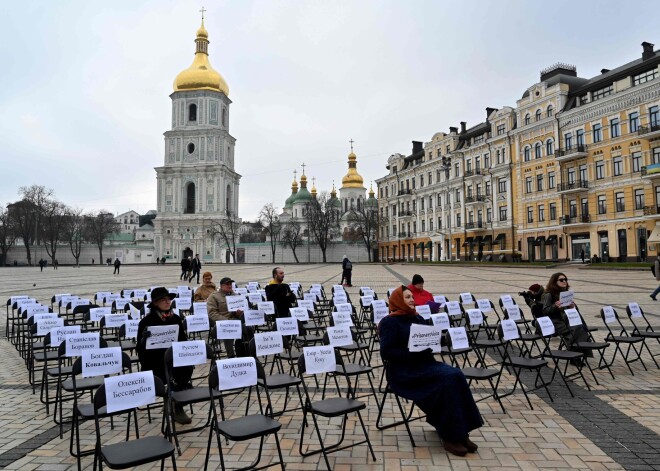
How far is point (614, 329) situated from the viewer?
396 inches

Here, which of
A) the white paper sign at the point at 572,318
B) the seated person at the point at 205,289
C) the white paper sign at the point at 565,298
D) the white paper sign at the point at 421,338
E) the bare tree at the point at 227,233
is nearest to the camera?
the white paper sign at the point at 421,338

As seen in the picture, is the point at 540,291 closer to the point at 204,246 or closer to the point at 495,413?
the point at 495,413

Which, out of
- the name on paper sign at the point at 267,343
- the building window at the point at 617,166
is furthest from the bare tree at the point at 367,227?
the name on paper sign at the point at 267,343

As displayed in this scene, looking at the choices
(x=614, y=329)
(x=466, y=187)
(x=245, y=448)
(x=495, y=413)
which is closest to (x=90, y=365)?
(x=245, y=448)

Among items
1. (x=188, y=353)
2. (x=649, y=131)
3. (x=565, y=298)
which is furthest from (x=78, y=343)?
(x=649, y=131)

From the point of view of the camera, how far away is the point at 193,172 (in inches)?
2874

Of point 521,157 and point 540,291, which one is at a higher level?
point 521,157

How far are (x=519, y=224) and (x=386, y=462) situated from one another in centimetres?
4496

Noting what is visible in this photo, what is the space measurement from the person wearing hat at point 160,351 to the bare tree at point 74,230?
77.8 meters

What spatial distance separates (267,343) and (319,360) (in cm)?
109

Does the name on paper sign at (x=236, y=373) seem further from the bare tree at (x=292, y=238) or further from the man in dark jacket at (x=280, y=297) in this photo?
the bare tree at (x=292, y=238)

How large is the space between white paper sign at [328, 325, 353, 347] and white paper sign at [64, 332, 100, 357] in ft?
9.25

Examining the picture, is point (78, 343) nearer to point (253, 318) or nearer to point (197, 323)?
point (197, 323)

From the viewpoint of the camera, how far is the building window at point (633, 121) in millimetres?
34500
